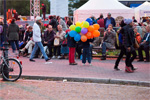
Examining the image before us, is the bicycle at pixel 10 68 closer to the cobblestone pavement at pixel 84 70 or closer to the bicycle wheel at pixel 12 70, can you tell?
the bicycle wheel at pixel 12 70

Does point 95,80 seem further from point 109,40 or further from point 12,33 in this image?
point 12,33

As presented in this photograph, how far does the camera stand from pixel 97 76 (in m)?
10.3

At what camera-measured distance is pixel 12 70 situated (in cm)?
950

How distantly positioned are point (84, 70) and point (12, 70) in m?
2.96

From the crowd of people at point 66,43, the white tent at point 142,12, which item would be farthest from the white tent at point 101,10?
the crowd of people at point 66,43

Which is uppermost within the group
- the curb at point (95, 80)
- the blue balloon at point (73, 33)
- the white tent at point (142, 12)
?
the white tent at point (142, 12)

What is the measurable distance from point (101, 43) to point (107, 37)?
84 centimetres

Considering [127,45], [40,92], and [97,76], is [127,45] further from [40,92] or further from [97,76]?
[40,92]

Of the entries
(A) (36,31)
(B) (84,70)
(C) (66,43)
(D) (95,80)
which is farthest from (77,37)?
(D) (95,80)

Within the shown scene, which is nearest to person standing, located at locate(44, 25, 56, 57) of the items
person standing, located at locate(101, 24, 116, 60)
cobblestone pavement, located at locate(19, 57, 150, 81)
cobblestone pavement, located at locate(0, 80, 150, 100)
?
cobblestone pavement, located at locate(19, 57, 150, 81)

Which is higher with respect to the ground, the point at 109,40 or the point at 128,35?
the point at 128,35

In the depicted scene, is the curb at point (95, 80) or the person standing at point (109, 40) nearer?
the curb at point (95, 80)

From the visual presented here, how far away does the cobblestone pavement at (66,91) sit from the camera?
747 centimetres

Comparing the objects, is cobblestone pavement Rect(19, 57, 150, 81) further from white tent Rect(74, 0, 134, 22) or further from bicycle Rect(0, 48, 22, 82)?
white tent Rect(74, 0, 134, 22)
